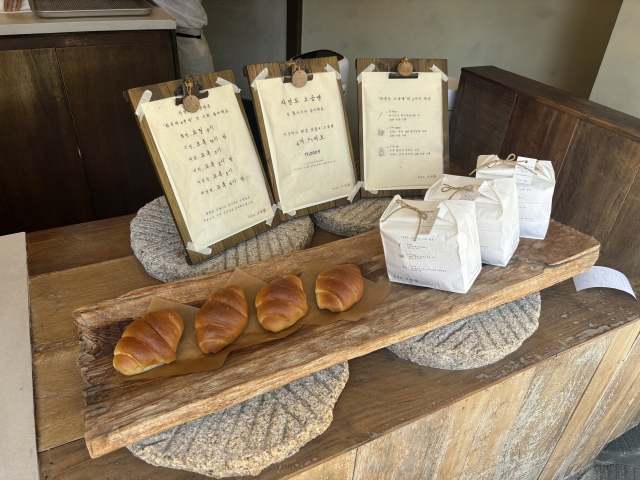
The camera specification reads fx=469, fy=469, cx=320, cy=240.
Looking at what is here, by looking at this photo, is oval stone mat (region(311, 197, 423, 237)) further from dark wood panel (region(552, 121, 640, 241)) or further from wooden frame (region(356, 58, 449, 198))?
dark wood panel (region(552, 121, 640, 241))

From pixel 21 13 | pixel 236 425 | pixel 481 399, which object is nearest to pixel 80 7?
pixel 21 13

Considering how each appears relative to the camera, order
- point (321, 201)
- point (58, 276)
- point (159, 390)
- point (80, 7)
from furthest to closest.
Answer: point (80, 7)
point (321, 201)
point (58, 276)
point (159, 390)

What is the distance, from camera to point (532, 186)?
1.12m

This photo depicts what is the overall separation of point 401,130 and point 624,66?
3.16 feet

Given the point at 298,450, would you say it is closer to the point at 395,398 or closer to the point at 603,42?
the point at 395,398

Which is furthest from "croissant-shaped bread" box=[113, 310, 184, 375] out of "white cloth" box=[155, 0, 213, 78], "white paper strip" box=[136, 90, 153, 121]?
"white cloth" box=[155, 0, 213, 78]

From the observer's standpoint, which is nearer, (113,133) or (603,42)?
(113,133)

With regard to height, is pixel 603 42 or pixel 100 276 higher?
pixel 603 42

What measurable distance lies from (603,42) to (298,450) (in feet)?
11.1

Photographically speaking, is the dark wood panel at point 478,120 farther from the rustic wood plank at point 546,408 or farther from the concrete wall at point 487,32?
the concrete wall at point 487,32

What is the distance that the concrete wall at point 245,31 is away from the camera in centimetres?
407

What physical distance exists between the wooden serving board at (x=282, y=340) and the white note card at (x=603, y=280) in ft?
0.30

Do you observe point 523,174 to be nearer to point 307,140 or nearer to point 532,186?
point 532,186

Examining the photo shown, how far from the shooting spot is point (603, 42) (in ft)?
10.1
